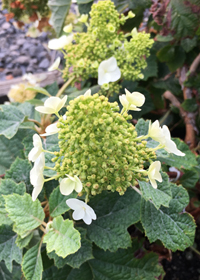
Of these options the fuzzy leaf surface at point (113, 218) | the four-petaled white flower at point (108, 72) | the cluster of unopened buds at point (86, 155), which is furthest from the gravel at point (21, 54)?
the cluster of unopened buds at point (86, 155)

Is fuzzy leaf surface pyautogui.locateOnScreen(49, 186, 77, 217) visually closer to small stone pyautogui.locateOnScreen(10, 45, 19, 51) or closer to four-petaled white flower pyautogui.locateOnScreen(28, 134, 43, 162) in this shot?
four-petaled white flower pyautogui.locateOnScreen(28, 134, 43, 162)

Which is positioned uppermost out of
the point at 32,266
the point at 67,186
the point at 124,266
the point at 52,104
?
the point at 52,104

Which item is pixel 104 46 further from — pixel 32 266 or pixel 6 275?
pixel 6 275

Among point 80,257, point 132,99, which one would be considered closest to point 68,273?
point 80,257

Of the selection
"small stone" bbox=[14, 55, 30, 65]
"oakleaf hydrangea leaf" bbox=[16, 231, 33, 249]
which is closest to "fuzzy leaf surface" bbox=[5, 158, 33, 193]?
"oakleaf hydrangea leaf" bbox=[16, 231, 33, 249]

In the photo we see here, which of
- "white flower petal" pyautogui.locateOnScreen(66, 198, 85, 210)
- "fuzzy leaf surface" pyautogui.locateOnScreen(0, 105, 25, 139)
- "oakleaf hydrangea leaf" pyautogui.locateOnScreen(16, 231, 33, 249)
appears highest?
"white flower petal" pyautogui.locateOnScreen(66, 198, 85, 210)

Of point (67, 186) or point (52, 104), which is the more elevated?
point (52, 104)

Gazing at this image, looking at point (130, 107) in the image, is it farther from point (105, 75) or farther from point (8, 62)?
point (8, 62)
